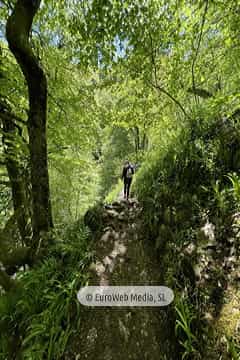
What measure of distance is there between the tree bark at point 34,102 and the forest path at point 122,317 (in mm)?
1452

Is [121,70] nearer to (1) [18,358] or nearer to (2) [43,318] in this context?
(2) [43,318]

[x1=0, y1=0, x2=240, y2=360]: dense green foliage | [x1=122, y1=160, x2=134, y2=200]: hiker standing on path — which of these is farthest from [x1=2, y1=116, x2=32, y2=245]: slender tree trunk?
[x1=122, y1=160, x2=134, y2=200]: hiker standing on path

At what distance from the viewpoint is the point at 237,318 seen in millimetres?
2113

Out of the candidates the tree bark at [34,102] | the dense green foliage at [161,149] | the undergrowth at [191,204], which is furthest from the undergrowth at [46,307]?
the undergrowth at [191,204]

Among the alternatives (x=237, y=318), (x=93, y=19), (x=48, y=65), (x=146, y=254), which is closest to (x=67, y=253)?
(x=146, y=254)

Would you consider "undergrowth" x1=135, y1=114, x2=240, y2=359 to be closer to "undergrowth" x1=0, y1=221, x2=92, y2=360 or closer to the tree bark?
"undergrowth" x1=0, y1=221, x2=92, y2=360

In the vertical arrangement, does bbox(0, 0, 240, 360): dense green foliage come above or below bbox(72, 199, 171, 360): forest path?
above

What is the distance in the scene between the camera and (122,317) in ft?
9.36

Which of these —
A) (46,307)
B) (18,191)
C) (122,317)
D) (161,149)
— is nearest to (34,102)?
(18,191)

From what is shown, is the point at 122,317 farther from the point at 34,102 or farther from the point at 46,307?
the point at 34,102

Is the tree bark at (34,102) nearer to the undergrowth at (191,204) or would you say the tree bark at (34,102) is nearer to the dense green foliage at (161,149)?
the dense green foliage at (161,149)

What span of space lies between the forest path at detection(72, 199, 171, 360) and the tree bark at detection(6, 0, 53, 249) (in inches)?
57.2

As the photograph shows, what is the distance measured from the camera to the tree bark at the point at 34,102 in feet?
9.73

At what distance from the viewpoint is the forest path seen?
8.27 feet
